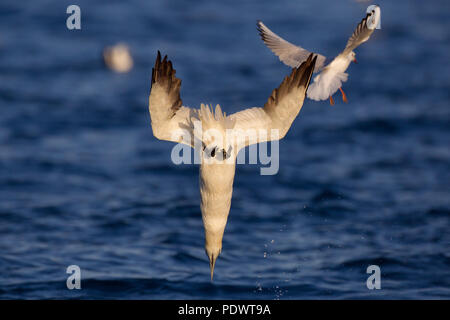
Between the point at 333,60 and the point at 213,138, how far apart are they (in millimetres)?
2103

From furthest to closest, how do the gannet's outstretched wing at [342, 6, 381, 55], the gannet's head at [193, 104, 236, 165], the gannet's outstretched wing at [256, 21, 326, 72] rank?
the gannet's outstretched wing at [256, 21, 326, 72], the gannet's outstretched wing at [342, 6, 381, 55], the gannet's head at [193, 104, 236, 165]

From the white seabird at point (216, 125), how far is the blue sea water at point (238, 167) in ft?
12.5

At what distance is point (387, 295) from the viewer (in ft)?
42.0

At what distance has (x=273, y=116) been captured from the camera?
30.0 feet

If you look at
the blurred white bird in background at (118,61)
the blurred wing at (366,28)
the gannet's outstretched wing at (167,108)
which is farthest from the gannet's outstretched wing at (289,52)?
the blurred white bird in background at (118,61)

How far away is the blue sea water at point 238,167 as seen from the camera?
1366 centimetres

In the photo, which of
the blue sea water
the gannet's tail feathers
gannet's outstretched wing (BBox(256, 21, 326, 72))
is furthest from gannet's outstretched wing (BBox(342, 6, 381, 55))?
the blue sea water

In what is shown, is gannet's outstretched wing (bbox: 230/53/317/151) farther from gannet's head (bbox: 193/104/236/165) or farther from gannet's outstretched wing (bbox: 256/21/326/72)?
gannet's outstretched wing (bbox: 256/21/326/72)

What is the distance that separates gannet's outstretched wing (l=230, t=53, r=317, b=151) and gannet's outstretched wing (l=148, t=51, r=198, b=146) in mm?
573

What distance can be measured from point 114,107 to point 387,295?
11.7 m

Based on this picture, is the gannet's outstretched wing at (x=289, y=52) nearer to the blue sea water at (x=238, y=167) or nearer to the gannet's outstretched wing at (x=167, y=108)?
the gannet's outstretched wing at (x=167, y=108)

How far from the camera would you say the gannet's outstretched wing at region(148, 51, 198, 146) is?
8.79 m

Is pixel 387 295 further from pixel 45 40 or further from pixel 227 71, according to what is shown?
pixel 45 40

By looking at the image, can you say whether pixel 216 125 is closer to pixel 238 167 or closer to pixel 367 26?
pixel 367 26
